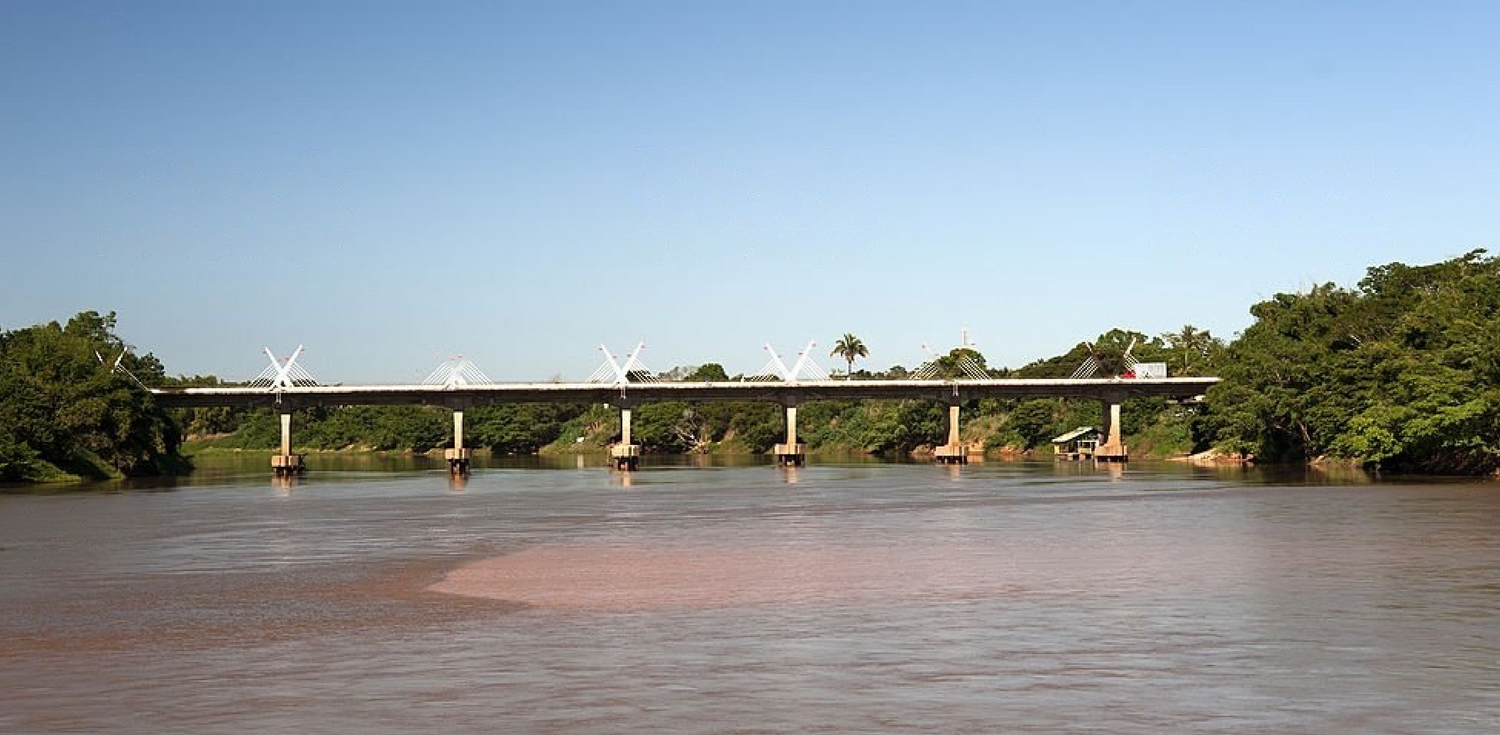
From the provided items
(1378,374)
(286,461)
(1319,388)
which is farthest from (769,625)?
(286,461)

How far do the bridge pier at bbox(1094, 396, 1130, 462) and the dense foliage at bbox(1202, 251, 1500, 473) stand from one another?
16681 millimetres

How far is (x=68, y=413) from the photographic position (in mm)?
133375

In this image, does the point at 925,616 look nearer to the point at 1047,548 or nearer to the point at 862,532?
the point at 1047,548

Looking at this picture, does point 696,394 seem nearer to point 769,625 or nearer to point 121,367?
point 121,367

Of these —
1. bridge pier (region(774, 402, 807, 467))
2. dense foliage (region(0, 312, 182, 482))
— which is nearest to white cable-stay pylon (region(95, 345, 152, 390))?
dense foliage (region(0, 312, 182, 482))

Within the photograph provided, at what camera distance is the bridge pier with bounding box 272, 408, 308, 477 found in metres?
166

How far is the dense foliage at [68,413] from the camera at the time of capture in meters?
126

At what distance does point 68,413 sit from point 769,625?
114m

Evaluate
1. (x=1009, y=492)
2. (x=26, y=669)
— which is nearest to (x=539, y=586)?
(x=26, y=669)

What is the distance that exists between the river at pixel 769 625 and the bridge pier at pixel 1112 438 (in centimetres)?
11004

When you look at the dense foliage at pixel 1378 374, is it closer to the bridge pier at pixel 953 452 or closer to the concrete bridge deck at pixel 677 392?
the concrete bridge deck at pixel 677 392

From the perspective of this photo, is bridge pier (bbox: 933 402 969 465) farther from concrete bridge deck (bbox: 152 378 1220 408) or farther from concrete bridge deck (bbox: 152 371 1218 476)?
concrete bridge deck (bbox: 152 378 1220 408)

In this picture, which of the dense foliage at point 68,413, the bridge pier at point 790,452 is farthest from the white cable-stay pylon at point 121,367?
the bridge pier at point 790,452

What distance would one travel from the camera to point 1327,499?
81688mm
